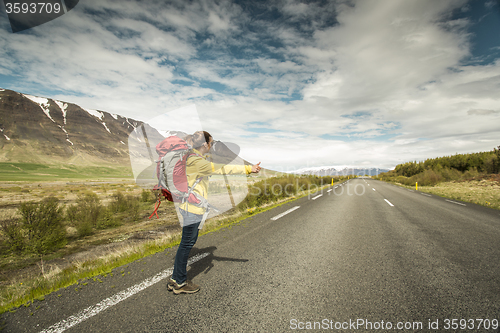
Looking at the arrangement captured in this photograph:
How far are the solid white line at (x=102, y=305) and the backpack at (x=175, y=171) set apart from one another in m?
1.21

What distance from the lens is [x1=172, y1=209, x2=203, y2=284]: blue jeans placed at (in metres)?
2.50

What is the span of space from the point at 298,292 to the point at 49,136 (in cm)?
21246

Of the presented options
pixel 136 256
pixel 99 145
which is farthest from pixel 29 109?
pixel 136 256

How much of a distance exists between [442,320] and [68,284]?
4.52 metres

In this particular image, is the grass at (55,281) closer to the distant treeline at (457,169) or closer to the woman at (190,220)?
the woman at (190,220)

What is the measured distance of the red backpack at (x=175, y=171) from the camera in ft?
8.10

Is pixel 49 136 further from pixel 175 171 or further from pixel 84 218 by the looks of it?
Answer: pixel 175 171

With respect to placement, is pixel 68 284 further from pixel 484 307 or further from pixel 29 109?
pixel 29 109

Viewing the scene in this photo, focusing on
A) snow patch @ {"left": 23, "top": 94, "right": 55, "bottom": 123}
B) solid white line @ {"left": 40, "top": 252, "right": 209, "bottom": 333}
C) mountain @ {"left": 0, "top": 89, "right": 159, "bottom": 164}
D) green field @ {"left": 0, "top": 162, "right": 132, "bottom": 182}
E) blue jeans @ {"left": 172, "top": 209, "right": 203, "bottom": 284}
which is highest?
snow patch @ {"left": 23, "top": 94, "right": 55, "bottom": 123}

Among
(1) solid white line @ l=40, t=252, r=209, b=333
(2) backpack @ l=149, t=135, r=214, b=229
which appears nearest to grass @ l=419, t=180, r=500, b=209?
(2) backpack @ l=149, t=135, r=214, b=229

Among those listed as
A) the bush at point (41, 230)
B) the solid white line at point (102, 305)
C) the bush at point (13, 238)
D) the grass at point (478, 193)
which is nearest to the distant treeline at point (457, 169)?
the grass at point (478, 193)

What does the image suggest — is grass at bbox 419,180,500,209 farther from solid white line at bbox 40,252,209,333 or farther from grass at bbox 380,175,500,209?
solid white line at bbox 40,252,209,333

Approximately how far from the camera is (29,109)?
566 ft

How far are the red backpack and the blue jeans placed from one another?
0.20m
